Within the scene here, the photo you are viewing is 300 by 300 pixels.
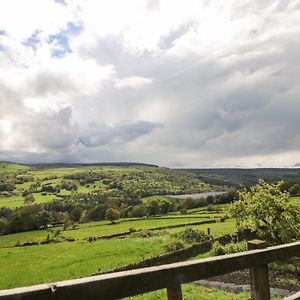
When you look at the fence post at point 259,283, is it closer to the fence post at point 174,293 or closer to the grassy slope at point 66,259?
the fence post at point 174,293

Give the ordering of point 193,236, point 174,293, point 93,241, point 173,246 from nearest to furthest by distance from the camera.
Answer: point 174,293
point 173,246
point 193,236
point 93,241

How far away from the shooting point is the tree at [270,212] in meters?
31.3

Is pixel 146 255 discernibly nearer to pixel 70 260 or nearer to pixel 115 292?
pixel 70 260

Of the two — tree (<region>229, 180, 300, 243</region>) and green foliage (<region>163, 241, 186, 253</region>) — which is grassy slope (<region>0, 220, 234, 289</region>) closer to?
green foliage (<region>163, 241, 186, 253</region>)

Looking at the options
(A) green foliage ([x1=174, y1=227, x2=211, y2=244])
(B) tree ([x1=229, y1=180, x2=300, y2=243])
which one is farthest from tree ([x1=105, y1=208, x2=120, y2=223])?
(B) tree ([x1=229, y1=180, x2=300, y2=243])

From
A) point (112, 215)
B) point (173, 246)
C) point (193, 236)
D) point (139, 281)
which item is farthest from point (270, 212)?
point (112, 215)

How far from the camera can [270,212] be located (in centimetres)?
3200

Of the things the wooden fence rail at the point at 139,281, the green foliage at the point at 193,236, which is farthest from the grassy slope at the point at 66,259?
the wooden fence rail at the point at 139,281

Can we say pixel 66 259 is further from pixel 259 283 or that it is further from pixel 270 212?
pixel 259 283

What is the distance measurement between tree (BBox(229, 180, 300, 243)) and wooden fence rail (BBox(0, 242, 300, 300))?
→ 28.8 m

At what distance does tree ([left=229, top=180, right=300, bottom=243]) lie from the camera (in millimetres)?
31344

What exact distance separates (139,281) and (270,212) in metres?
30.5

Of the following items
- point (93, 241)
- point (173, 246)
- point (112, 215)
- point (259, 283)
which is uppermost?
point (259, 283)

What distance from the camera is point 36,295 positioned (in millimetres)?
2977
